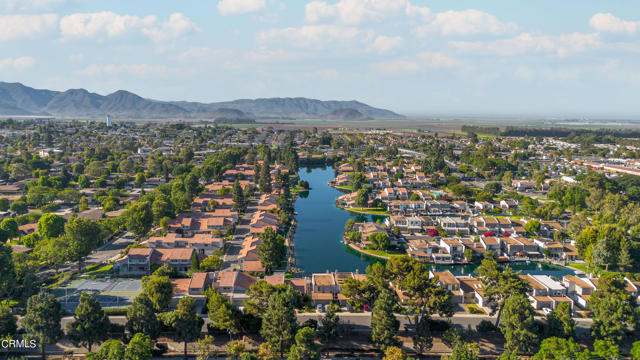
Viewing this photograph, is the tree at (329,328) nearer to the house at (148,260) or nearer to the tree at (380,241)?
the house at (148,260)

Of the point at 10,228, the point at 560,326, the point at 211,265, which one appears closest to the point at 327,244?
the point at 211,265

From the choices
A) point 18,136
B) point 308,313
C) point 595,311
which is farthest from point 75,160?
point 595,311

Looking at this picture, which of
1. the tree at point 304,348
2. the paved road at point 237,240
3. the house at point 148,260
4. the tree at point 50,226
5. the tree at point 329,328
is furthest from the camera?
the tree at point 50,226

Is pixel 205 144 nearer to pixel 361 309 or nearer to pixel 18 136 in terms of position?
pixel 18 136
